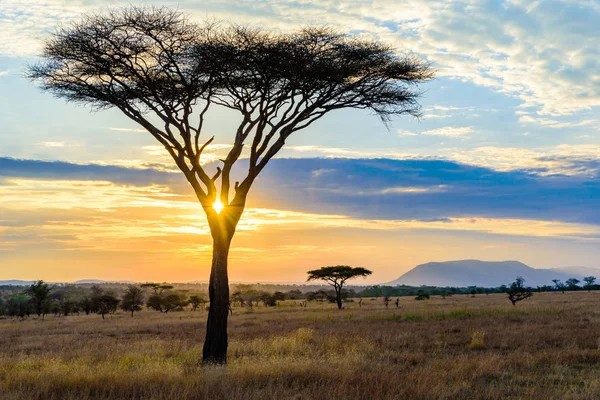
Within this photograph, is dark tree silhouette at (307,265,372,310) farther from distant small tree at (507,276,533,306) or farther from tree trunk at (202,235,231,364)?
tree trunk at (202,235,231,364)

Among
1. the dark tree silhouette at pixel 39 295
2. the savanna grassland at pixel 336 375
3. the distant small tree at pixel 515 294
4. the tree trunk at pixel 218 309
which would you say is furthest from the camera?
the dark tree silhouette at pixel 39 295

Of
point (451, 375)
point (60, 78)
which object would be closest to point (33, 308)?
point (60, 78)

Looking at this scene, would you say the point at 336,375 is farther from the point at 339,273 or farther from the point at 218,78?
the point at 339,273

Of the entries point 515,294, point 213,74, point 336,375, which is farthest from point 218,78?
point 515,294

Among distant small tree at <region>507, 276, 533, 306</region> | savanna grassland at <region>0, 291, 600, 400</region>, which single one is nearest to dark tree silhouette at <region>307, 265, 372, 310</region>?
distant small tree at <region>507, 276, 533, 306</region>

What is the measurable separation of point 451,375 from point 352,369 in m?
2.15

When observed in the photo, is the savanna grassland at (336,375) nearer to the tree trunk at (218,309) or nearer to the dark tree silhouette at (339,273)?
the tree trunk at (218,309)

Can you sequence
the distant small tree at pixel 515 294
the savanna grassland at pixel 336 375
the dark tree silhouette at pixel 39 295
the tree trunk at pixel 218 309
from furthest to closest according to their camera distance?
the dark tree silhouette at pixel 39 295, the distant small tree at pixel 515 294, the tree trunk at pixel 218 309, the savanna grassland at pixel 336 375

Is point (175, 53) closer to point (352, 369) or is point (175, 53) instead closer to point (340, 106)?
point (340, 106)

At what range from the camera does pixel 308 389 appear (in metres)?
9.61

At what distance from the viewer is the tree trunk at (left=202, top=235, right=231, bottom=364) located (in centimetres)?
1420

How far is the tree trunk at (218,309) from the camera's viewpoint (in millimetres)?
14203

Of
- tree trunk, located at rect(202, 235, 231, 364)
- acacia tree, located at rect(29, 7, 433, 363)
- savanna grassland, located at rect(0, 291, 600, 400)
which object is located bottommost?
savanna grassland, located at rect(0, 291, 600, 400)

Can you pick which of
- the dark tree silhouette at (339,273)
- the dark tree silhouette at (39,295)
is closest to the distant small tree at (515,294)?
the dark tree silhouette at (339,273)
